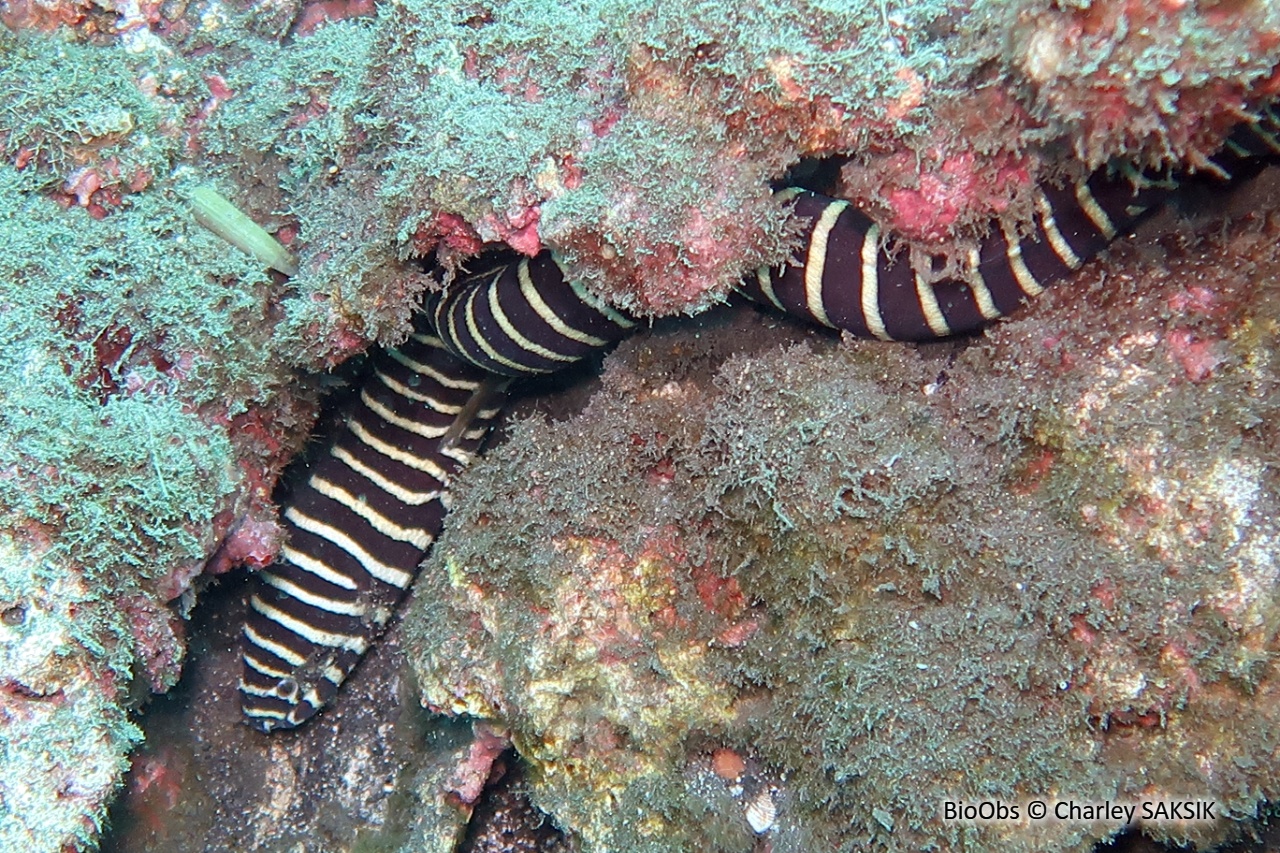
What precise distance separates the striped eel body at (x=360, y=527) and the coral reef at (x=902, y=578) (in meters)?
1.10

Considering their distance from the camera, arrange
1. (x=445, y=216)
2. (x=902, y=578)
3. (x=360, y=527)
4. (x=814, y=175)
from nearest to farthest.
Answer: (x=902, y=578) < (x=445, y=216) < (x=814, y=175) < (x=360, y=527)

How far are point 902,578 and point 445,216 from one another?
2.50m

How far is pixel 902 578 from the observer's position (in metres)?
3.02

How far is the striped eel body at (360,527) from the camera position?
4.90 meters

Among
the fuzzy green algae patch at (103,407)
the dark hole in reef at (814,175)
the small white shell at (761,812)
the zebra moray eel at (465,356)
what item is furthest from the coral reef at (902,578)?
the fuzzy green algae patch at (103,407)

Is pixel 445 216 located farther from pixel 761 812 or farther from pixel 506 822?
pixel 506 822

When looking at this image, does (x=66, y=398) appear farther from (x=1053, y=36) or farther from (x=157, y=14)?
(x=1053, y=36)

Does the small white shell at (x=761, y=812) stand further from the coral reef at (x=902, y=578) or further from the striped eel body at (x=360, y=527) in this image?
the striped eel body at (x=360, y=527)

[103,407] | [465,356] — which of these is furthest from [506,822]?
[103,407]

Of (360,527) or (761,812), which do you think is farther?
(360,527)

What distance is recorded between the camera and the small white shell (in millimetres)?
3271

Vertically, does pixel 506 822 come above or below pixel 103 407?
below

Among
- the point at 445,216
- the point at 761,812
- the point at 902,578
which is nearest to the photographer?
the point at 902,578

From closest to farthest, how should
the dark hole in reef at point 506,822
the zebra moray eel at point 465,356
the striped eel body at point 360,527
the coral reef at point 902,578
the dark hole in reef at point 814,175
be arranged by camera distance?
the coral reef at point 902,578 → the zebra moray eel at point 465,356 → the dark hole in reef at point 814,175 → the dark hole in reef at point 506,822 → the striped eel body at point 360,527
